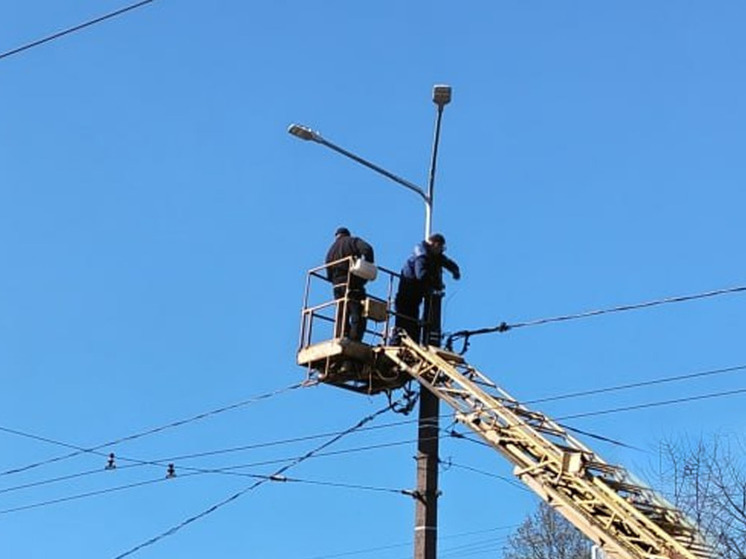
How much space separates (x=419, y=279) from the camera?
15438 millimetres

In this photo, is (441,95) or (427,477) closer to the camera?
(427,477)

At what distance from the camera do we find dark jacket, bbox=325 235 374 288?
1598 centimetres

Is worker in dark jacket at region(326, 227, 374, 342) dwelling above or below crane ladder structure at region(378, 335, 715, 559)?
above

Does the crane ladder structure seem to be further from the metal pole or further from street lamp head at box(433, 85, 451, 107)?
street lamp head at box(433, 85, 451, 107)

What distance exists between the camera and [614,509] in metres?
11.5

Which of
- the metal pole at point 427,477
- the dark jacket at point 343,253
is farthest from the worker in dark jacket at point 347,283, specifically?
the metal pole at point 427,477

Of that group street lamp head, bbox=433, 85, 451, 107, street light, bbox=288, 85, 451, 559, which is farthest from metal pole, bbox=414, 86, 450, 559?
street lamp head, bbox=433, 85, 451, 107

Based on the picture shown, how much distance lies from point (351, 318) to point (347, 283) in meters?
0.56

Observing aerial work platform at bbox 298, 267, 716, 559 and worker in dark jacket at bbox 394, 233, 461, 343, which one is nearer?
aerial work platform at bbox 298, 267, 716, 559

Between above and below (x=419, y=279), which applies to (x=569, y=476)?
below

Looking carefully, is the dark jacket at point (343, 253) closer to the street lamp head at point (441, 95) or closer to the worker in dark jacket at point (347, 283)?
the worker in dark jacket at point (347, 283)

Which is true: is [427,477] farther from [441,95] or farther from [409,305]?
[441,95]

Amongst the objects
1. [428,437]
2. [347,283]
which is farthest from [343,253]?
[428,437]

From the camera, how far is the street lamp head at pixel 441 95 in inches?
608
